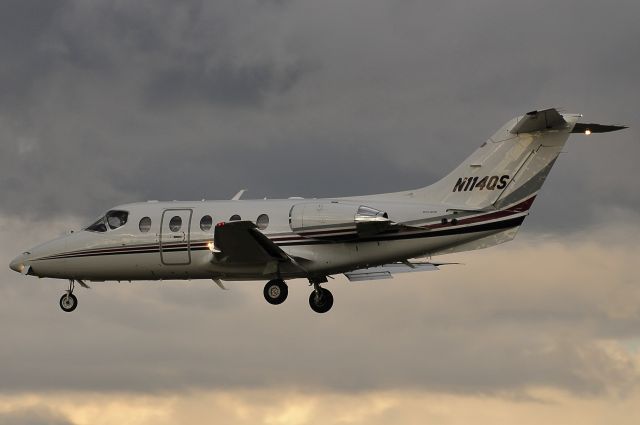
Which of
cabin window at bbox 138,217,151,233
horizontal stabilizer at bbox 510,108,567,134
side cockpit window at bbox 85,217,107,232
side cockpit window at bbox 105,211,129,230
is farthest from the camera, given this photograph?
side cockpit window at bbox 85,217,107,232

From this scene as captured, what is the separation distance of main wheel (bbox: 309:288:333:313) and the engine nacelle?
277 centimetres

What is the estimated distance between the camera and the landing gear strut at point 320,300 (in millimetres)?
46750

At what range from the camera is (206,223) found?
151 ft

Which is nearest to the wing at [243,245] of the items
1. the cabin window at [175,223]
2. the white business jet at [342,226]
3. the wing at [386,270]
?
the white business jet at [342,226]

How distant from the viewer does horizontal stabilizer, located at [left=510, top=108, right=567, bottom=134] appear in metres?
42.7

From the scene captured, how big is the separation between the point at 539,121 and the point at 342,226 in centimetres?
609

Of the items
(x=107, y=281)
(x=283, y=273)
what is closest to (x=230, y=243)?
(x=283, y=273)

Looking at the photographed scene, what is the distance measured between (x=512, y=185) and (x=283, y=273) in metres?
6.97

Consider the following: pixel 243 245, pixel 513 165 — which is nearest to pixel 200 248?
pixel 243 245

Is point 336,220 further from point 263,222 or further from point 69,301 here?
point 69,301

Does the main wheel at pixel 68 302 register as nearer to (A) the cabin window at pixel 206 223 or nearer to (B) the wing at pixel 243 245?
(A) the cabin window at pixel 206 223

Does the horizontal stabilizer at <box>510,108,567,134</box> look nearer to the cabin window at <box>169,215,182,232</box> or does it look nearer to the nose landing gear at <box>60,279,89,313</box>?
the cabin window at <box>169,215,182,232</box>

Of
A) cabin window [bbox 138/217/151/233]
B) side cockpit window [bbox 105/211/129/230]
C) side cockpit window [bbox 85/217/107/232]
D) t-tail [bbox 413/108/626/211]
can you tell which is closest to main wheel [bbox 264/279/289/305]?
cabin window [bbox 138/217/151/233]

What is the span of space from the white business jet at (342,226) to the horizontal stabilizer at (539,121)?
0.04 m
